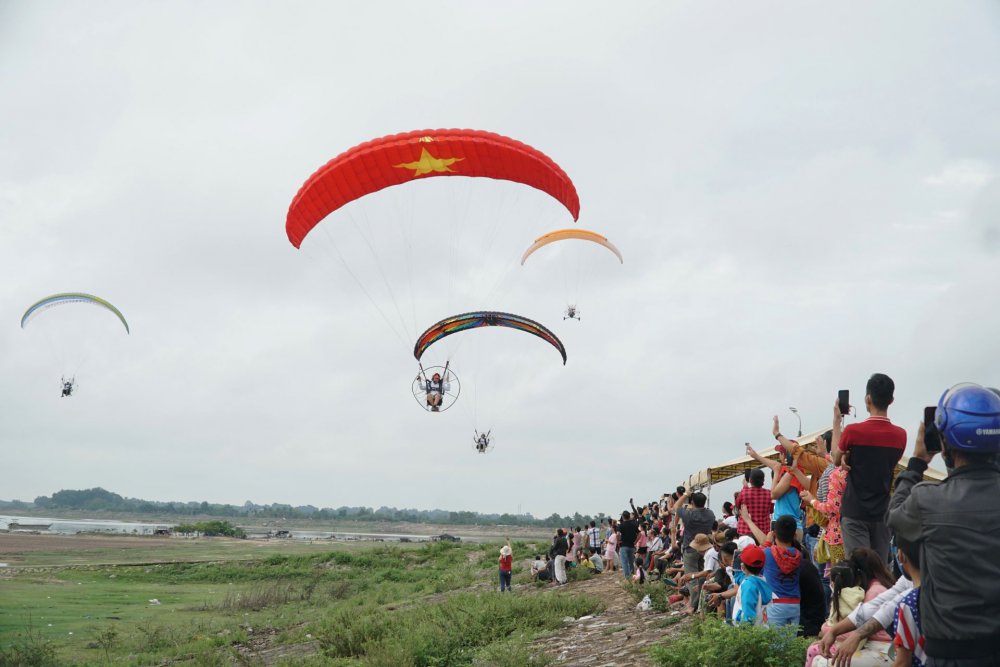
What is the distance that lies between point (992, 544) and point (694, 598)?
751 centimetres

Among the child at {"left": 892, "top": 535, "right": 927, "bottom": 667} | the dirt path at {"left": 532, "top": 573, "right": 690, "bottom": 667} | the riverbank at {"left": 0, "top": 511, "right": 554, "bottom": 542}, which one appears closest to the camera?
the child at {"left": 892, "top": 535, "right": 927, "bottom": 667}

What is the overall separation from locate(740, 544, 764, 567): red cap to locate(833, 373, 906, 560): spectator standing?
50.5 inches

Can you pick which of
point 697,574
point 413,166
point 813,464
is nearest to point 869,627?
point 813,464

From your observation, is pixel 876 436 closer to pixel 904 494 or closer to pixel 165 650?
pixel 904 494

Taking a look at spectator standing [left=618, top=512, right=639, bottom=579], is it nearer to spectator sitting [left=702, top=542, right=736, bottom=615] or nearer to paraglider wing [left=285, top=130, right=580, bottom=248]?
spectator sitting [left=702, top=542, right=736, bottom=615]

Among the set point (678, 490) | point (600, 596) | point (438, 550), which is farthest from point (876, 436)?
point (438, 550)

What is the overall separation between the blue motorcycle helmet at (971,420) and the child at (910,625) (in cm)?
47

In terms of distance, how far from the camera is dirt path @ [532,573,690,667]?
8195 millimetres

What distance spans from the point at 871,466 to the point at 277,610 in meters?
21.7

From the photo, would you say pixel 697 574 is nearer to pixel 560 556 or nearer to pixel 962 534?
pixel 962 534

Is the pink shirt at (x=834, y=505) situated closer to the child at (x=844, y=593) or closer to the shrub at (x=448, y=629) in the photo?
the child at (x=844, y=593)

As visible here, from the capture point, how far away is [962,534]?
251 centimetres

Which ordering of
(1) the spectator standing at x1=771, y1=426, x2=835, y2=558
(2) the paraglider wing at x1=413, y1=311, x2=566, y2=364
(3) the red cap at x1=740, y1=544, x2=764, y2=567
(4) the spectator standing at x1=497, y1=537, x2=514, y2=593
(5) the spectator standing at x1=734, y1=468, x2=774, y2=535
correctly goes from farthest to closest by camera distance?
(2) the paraglider wing at x1=413, y1=311, x2=566, y2=364, (4) the spectator standing at x1=497, y1=537, x2=514, y2=593, (5) the spectator standing at x1=734, y1=468, x2=774, y2=535, (3) the red cap at x1=740, y1=544, x2=764, y2=567, (1) the spectator standing at x1=771, y1=426, x2=835, y2=558

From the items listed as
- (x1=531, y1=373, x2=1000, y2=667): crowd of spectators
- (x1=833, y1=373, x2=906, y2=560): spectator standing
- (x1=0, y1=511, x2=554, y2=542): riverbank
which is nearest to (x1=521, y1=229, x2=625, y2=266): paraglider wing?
(x1=531, y1=373, x2=1000, y2=667): crowd of spectators
